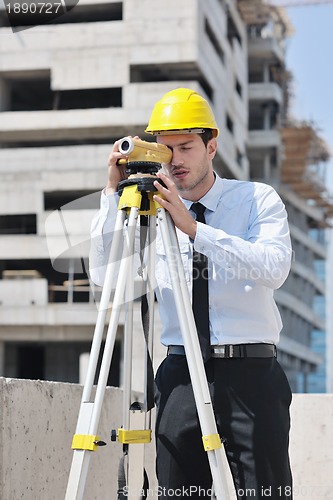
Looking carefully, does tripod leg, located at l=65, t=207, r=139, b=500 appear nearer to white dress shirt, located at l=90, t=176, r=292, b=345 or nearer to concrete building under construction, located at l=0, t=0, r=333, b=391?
white dress shirt, located at l=90, t=176, r=292, b=345

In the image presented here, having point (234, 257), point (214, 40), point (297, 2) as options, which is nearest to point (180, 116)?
point (234, 257)

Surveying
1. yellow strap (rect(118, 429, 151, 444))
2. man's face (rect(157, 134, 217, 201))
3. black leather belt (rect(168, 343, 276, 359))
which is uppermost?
man's face (rect(157, 134, 217, 201))

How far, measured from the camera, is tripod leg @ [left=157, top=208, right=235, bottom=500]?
104 inches

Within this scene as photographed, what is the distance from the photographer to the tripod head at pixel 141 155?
277 cm

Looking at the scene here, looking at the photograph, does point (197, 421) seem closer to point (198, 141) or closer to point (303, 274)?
point (198, 141)

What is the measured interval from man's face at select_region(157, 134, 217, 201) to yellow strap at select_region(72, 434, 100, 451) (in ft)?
3.01

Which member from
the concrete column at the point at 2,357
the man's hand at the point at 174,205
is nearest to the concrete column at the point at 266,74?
the concrete column at the point at 2,357

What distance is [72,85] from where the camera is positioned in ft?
119

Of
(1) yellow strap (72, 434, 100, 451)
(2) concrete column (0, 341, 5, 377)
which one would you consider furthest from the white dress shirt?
(2) concrete column (0, 341, 5, 377)

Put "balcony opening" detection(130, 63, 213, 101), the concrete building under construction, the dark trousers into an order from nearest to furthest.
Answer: the dark trousers < the concrete building under construction < "balcony opening" detection(130, 63, 213, 101)

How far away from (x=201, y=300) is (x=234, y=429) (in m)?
0.44

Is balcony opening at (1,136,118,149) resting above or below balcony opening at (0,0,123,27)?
below

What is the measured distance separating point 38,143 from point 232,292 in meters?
35.7

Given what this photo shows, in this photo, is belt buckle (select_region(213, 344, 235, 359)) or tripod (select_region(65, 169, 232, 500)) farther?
belt buckle (select_region(213, 344, 235, 359))
